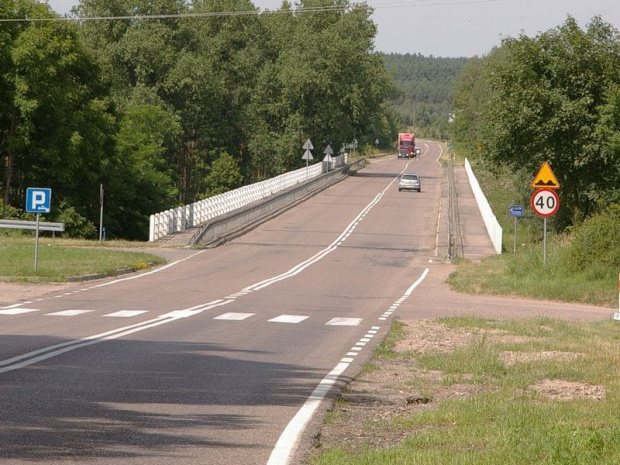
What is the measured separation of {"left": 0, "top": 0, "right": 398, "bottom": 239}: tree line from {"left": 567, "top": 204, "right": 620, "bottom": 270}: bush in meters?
26.4

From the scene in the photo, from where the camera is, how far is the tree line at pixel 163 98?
65938mm

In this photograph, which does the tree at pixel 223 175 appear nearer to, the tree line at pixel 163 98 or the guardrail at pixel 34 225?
the tree line at pixel 163 98

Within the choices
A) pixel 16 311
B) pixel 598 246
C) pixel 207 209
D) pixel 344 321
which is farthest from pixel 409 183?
pixel 16 311

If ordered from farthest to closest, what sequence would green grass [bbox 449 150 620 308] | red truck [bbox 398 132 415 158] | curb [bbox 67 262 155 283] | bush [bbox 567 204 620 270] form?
red truck [bbox 398 132 415 158]
bush [bbox 567 204 620 270]
curb [bbox 67 262 155 283]
green grass [bbox 449 150 620 308]

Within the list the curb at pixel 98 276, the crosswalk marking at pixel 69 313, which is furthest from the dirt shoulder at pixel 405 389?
the curb at pixel 98 276

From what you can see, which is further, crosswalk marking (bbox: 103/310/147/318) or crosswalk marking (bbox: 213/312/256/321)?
crosswalk marking (bbox: 213/312/256/321)

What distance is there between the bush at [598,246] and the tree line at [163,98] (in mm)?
26406

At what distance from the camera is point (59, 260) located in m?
37.9

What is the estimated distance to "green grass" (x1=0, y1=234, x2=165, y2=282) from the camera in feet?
110

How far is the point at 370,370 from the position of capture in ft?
51.2

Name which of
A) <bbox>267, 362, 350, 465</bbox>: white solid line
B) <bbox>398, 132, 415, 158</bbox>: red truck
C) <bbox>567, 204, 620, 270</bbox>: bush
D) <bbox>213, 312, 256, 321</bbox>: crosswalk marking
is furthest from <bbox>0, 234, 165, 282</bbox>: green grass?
<bbox>398, 132, 415, 158</bbox>: red truck

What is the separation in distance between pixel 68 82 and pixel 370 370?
182 ft

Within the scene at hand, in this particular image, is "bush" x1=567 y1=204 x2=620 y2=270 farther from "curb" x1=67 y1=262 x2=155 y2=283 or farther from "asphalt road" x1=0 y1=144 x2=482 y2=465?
"curb" x1=67 y1=262 x2=155 y2=283

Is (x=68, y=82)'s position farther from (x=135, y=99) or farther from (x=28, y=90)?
(x=135, y=99)
